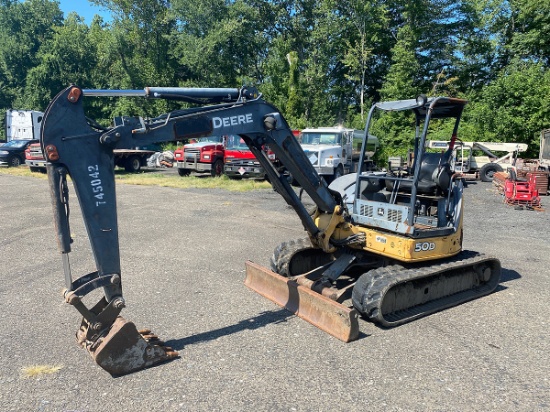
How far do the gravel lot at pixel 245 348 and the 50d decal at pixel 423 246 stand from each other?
2.76ft

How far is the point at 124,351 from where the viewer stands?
4.18 metres

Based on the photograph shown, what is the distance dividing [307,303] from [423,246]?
5.28ft

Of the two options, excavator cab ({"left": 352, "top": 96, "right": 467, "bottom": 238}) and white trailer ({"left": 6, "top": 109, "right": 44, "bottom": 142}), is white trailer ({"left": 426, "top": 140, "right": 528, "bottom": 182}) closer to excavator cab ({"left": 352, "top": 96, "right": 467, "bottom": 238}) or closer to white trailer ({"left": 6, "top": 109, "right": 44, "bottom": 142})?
excavator cab ({"left": 352, "top": 96, "right": 467, "bottom": 238})

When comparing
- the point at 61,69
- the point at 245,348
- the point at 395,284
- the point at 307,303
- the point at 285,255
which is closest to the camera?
the point at 245,348

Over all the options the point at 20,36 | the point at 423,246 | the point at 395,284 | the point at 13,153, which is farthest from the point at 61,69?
the point at 395,284

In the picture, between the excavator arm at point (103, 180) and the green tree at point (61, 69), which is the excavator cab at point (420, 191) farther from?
the green tree at point (61, 69)

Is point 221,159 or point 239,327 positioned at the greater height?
point 221,159

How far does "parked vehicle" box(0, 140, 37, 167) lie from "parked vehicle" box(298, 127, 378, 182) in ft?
51.5

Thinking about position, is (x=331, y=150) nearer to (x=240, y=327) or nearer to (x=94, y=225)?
(x=240, y=327)

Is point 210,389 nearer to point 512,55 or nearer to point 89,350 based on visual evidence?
point 89,350

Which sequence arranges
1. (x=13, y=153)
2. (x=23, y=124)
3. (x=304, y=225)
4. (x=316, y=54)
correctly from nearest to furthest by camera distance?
1. (x=304, y=225)
2. (x=13, y=153)
3. (x=23, y=124)
4. (x=316, y=54)

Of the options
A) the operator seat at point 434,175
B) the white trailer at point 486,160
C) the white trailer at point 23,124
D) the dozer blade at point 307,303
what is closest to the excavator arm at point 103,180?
the dozer blade at point 307,303

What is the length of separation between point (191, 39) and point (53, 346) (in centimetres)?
3755

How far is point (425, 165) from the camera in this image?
247 inches
